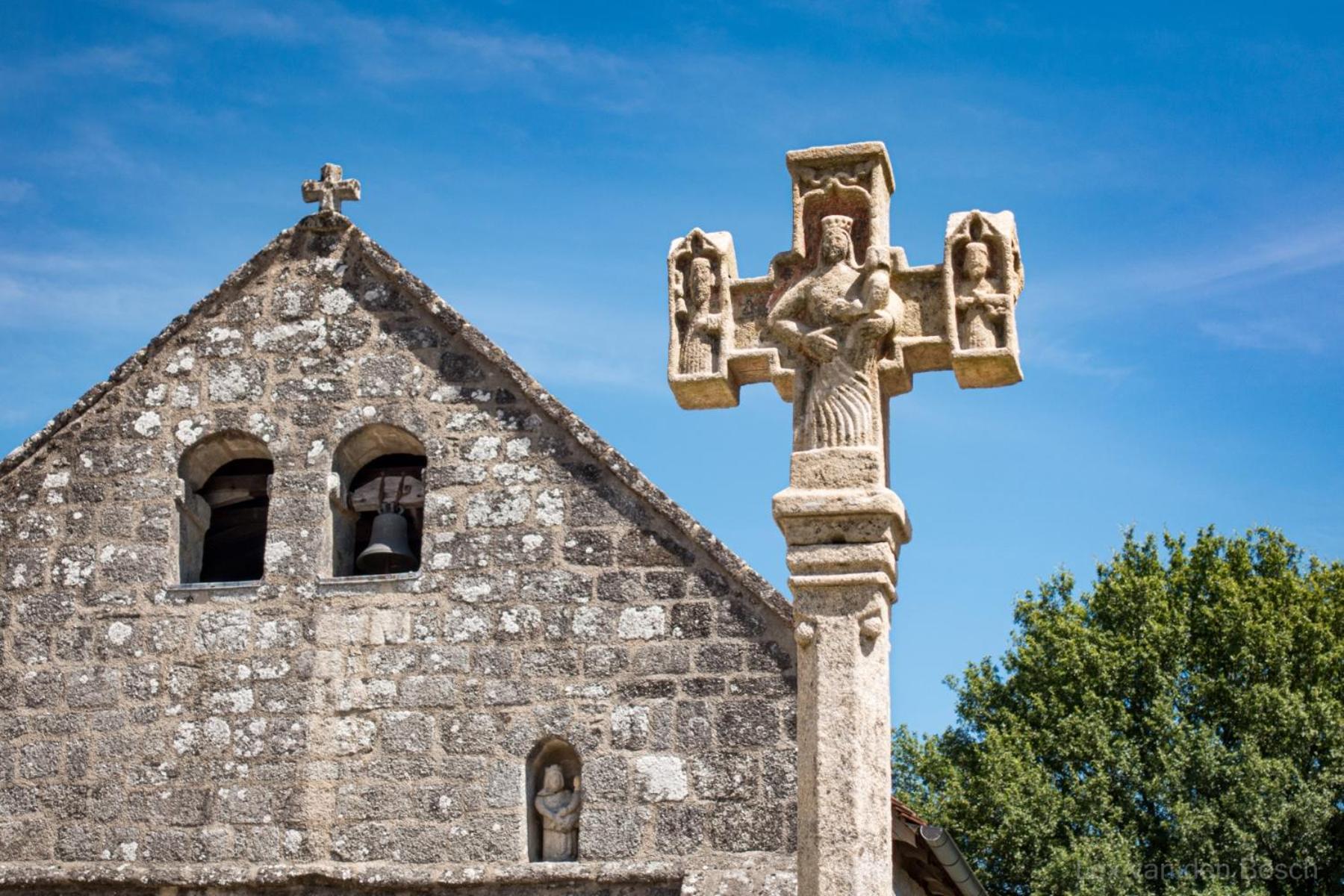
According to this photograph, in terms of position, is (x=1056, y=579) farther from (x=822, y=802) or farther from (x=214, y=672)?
(x=822, y=802)

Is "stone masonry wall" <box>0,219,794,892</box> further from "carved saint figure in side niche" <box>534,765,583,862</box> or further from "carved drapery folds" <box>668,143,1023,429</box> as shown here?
"carved drapery folds" <box>668,143,1023,429</box>

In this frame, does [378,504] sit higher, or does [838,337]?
[378,504]

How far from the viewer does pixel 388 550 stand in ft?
32.1

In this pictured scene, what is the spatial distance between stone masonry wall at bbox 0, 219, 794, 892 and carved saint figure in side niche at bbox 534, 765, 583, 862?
11cm

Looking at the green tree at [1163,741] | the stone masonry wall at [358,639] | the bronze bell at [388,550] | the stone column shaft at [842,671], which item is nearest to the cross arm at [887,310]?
the stone column shaft at [842,671]

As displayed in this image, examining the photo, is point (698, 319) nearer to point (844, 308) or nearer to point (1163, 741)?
point (844, 308)

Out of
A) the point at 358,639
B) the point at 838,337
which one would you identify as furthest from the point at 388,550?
the point at 838,337

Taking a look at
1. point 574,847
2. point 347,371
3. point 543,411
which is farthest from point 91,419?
point 574,847

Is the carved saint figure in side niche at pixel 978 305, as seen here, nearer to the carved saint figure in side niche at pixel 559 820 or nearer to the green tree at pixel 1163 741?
the carved saint figure in side niche at pixel 559 820

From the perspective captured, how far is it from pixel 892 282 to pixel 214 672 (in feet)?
15.2

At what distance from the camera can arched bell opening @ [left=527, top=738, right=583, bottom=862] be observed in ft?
29.5

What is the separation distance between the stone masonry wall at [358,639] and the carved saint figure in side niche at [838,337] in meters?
2.77

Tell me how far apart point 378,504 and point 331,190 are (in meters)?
1.83

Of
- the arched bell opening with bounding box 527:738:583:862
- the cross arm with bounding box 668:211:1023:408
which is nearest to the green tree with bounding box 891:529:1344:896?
the arched bell opening with bounding box 527:738:583:862
